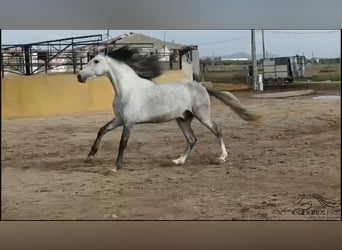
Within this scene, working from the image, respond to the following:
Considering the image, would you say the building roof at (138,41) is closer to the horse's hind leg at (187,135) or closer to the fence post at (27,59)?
the fence post at (27,59)

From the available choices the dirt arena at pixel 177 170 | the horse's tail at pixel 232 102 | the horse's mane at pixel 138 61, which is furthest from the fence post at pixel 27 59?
the horse's tail at pixel 232 102

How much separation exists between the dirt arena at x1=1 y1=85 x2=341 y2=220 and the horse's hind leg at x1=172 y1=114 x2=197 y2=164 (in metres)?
0.03

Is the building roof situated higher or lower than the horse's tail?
higher

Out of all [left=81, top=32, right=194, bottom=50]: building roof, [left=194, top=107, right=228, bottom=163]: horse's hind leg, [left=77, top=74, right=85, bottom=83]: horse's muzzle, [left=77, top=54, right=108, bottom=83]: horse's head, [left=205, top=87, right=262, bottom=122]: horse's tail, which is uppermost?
[left=81, top=32, right=194, bottom=50]: building roof

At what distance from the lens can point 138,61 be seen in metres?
2.55

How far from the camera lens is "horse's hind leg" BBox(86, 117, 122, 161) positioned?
2.54 meters

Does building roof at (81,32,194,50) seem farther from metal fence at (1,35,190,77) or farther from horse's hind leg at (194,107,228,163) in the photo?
horse's hind leg at (194,107,228,163)

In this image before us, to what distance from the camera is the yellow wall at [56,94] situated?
2518 mm

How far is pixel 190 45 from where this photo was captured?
255cm

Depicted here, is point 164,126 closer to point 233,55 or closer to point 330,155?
point 233,55

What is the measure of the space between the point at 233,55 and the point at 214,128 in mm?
368

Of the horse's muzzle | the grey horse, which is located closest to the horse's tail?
the grey horse

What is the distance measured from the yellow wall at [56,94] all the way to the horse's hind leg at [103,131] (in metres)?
0.07

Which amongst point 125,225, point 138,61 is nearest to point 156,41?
point 138,61
